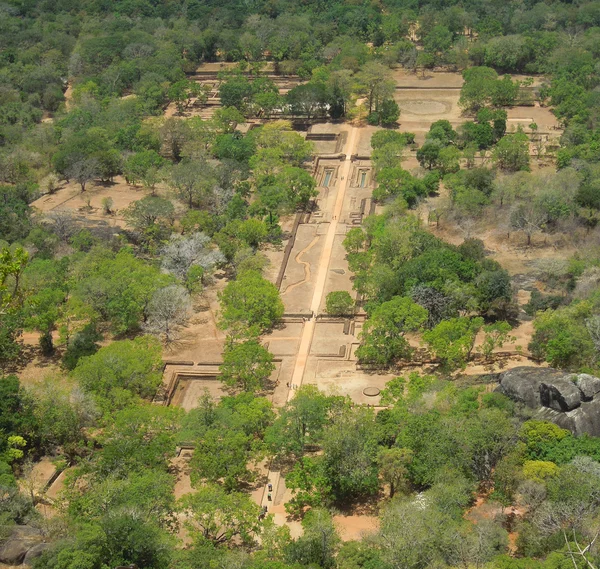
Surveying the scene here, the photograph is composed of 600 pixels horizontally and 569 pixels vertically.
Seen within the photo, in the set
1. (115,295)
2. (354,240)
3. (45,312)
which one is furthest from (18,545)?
(354,240)

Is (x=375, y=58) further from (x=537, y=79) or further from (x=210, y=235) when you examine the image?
(x=210, y=235)

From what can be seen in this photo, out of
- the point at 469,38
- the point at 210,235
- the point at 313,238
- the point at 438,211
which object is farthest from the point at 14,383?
the point at 469,38

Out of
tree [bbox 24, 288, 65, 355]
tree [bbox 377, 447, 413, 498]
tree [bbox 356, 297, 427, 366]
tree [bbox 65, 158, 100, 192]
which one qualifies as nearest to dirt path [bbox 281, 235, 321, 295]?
tree [bbox 356, 297, 427, 366]

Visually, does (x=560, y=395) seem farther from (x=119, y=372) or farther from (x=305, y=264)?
(x=305, y=264)

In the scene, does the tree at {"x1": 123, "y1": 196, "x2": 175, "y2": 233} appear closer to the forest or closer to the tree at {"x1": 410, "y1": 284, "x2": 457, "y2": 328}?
the forest

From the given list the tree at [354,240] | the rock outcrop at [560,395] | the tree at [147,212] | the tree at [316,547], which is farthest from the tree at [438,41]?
the tree at [316,547]

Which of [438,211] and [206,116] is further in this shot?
[206,116]

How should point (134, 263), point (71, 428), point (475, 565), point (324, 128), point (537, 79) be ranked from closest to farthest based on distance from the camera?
point (475, 565) < point (71, 428) < point (134, 263) < point (324, 128) < point (537, 79)

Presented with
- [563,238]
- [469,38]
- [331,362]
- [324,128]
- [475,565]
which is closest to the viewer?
[475,565]
